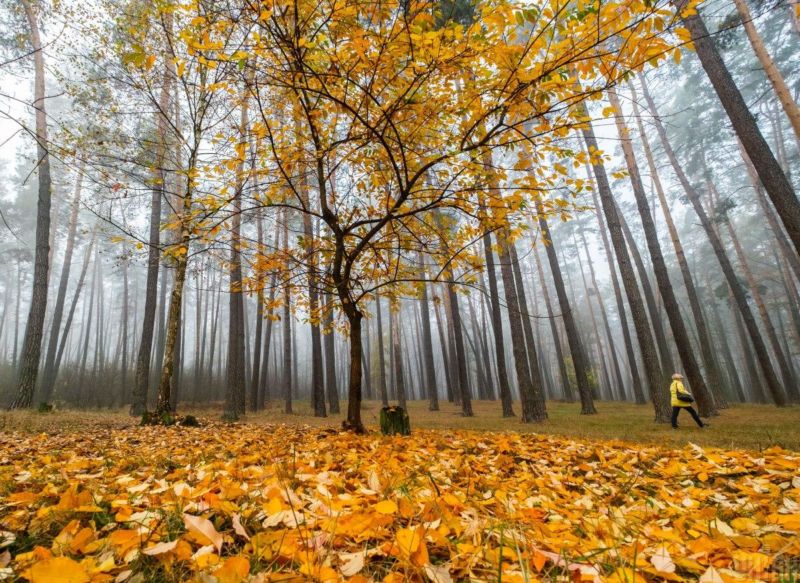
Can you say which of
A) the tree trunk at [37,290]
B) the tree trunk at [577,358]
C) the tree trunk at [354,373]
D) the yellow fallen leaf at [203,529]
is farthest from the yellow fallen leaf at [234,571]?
the tree trunk at [37,290]

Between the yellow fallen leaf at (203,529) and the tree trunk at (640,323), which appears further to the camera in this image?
the tree trunk at (640,323)

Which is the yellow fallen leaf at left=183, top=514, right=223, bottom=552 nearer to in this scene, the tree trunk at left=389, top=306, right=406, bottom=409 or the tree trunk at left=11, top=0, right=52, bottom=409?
the tree trunk at left=389, top=306, right=406, bottom=409

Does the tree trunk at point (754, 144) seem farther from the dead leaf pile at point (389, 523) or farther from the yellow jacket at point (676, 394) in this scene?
the dead leaf pile at point (389, 523)

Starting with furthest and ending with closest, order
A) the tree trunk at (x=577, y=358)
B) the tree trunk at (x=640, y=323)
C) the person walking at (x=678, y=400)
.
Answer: the tree trunk at (x=577, y=358) → the tree trunk at (x=640, y=323) → the person walking at (x=678, y=400)

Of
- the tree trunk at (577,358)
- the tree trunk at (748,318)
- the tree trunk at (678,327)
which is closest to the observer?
the tree trunk at (678,327)

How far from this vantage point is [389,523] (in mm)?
1273

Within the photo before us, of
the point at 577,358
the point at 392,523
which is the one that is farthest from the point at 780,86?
the point at 392,523

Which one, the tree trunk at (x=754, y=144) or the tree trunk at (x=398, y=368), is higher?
the tree trunk at (x=754, y=144)

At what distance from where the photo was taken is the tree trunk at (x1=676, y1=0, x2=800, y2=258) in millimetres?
4898

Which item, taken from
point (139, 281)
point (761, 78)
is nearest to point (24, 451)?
point (761, 78)

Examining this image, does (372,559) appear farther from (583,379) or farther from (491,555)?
(583,379)

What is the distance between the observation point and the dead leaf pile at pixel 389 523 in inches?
38.4

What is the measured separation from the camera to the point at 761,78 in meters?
14.7

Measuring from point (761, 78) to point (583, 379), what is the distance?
1495cm
